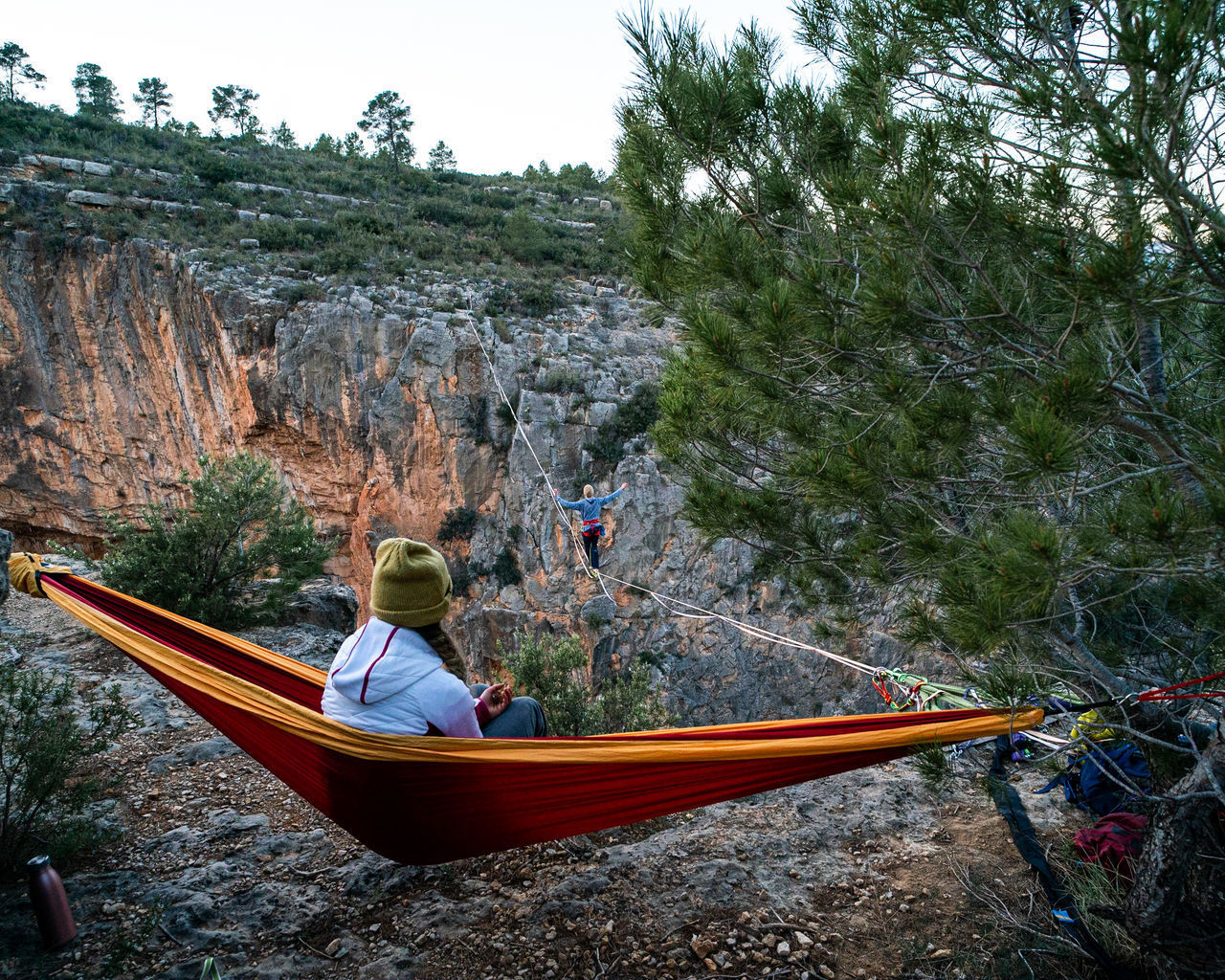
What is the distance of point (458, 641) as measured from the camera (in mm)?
10758

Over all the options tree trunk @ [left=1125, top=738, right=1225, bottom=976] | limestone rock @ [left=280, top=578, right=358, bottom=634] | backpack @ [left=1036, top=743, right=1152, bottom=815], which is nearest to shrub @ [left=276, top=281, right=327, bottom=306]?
limestone rock @ [left=280, top=578, right=358, bottom=634]

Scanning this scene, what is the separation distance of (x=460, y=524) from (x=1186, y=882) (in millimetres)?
10253

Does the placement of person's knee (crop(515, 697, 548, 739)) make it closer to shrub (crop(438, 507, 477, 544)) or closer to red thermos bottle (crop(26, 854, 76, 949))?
red thermos bottle (crop(26, 854, 76, 949))

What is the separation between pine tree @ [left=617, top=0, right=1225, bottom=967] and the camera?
1236mm

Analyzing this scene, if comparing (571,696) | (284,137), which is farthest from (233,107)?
(571,696)

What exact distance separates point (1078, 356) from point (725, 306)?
2.79ft

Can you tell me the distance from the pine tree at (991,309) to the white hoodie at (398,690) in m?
1.04

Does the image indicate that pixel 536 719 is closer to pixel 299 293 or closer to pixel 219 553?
pixel 219 553

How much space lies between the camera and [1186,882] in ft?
4.68

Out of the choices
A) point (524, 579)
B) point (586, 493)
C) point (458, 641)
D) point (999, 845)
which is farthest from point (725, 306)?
point (458, 641)

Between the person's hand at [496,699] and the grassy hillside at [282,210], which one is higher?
the grassy hillside at [282,210]

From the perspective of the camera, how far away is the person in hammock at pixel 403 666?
58.1 inches

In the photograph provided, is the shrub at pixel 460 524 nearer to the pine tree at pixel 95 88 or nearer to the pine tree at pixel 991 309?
the pine tree at pixel 991 309

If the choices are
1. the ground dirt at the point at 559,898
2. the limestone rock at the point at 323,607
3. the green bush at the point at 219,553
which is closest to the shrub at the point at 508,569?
the limestone rock at the point at 323,607
